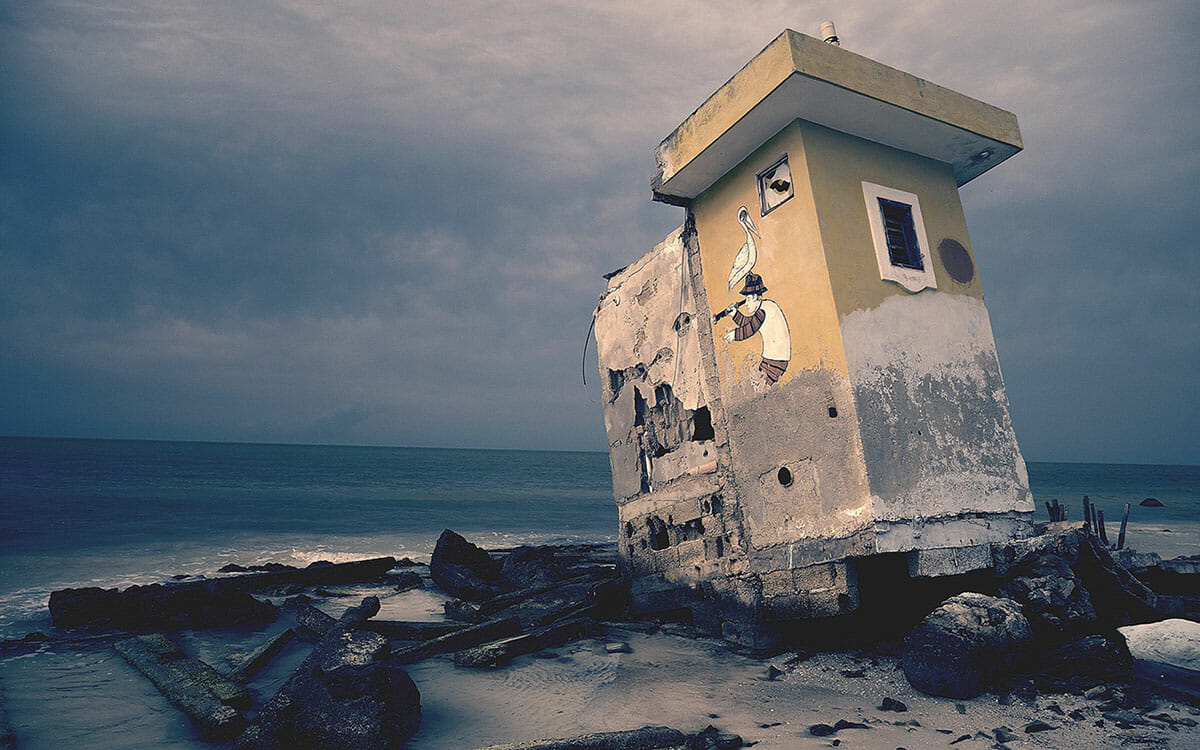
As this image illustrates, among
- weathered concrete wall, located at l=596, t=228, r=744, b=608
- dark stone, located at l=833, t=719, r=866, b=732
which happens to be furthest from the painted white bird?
dark stone, located at l=833, t=719, r=866, b=732

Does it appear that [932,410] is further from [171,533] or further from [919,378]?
[171,533]

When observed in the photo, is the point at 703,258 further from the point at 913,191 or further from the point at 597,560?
the point at 597,560

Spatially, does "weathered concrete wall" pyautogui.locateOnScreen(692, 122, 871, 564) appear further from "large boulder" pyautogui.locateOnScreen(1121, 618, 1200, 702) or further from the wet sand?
"large boulder" pyautogui.locateOnScreen(1121, 618, 1200, 702)

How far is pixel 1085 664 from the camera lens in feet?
15.0

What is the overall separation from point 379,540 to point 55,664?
45.7 ft

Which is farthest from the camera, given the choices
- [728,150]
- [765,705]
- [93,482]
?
[93,482]

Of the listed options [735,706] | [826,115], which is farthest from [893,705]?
[826,115]

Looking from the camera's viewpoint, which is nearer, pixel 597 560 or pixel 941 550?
pixel 941 550

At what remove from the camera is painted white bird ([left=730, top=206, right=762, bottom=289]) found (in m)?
6.24

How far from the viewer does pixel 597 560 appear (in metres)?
12.6

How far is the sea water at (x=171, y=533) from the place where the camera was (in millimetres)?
4766

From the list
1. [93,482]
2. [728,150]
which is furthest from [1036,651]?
[93,482]

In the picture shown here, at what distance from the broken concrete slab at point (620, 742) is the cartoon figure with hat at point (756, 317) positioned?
3.38m

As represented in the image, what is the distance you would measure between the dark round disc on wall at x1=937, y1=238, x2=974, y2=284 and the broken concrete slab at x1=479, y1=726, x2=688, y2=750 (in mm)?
5320
